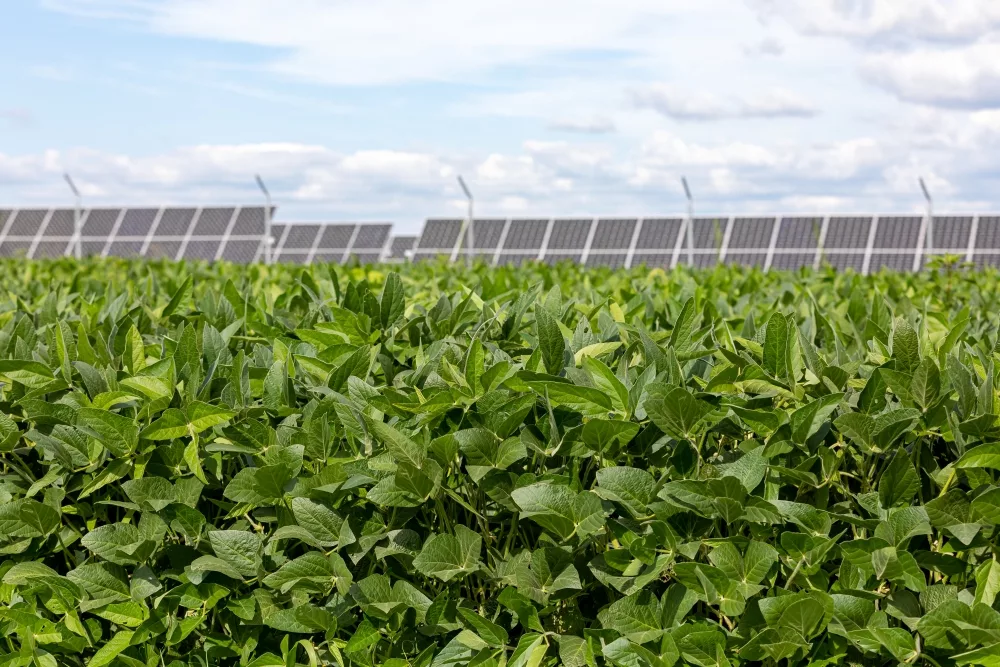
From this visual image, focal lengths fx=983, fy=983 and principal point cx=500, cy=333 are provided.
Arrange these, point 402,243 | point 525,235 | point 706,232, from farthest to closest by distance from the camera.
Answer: point 402,243 → point 525,235 → point 706,232

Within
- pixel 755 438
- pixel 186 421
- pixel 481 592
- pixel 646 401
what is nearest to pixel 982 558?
pixel 755 438

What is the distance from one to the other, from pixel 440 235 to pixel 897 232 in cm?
1006

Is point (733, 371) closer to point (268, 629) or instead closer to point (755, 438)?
point (755, 438)

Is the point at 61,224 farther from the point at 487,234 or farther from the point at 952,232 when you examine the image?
the point at 952,232

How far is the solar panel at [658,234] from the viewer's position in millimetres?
20797

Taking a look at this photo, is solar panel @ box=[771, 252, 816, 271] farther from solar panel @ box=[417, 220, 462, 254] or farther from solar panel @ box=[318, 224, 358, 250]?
solar panel @ box=[318, 224, 358, 250]

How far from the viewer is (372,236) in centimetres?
2419

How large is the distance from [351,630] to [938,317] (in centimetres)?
230

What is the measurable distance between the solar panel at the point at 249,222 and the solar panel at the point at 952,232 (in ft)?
48.9

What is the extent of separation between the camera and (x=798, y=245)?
19.7 metres

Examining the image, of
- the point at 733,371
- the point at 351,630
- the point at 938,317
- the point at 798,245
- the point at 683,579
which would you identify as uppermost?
the point at 733,371

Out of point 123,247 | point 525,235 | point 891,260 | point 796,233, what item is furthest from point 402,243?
point 891,260

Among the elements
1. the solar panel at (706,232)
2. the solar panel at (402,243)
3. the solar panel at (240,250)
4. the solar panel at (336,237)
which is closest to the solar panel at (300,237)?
the solar panel at (336,237)

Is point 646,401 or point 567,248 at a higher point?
point 646,401
